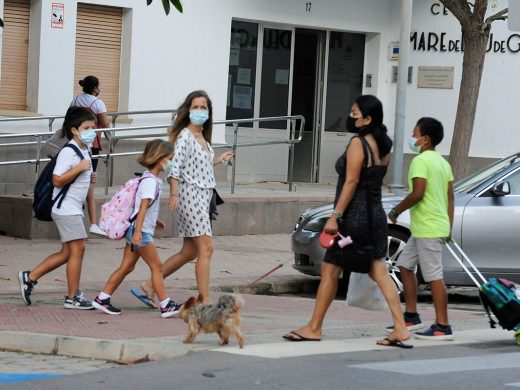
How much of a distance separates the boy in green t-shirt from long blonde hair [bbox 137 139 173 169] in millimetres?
2061

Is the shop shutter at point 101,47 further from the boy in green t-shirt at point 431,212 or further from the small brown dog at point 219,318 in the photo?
the small brown dog at point 219,318

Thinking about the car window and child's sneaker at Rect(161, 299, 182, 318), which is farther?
the car window

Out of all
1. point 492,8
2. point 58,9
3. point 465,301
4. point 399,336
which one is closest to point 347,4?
point 492,8

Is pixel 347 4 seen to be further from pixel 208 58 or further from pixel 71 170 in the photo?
pixel 71 170

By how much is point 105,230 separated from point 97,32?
9.38 m

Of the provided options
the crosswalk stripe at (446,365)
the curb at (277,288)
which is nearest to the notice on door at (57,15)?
the curb at (277,288)

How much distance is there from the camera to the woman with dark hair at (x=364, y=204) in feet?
30.1

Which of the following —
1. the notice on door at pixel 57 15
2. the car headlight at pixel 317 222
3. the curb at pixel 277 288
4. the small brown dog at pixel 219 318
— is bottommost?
the curb at pixel 277 288

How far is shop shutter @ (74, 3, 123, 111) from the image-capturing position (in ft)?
62.8

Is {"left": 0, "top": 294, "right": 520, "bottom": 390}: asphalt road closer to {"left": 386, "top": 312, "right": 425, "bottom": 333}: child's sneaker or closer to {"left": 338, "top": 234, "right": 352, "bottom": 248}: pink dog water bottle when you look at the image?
{"left": 386, "top": 312, "right": 425, "bottom": 333}: child's sneaker

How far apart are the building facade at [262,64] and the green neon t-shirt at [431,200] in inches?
372

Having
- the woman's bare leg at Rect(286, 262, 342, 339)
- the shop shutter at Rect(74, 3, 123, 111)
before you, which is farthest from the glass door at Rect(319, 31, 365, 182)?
the woman's bare leg at Rect(286, 262, 342, 339)

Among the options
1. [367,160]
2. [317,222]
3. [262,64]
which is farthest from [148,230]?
[262,64]

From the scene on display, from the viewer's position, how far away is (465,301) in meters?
13.8
